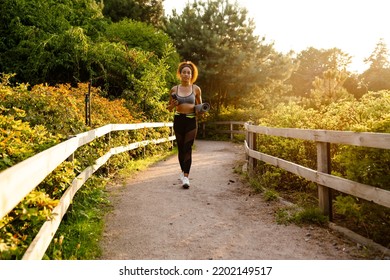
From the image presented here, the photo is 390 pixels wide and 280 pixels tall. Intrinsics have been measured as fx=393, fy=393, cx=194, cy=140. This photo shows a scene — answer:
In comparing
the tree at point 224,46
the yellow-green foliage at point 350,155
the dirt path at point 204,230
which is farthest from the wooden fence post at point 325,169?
Answer: the tree at point 224,46

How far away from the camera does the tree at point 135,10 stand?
81.8 feet

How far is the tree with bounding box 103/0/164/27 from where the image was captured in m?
24.9

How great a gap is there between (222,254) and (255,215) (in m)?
1.37

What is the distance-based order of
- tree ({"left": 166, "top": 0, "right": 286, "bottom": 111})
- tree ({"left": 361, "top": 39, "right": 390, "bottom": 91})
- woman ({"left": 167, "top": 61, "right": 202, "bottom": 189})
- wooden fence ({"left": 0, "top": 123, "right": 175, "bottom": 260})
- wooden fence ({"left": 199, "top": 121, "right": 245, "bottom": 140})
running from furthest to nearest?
1. tree ({"left": 361, "top": 39, "right": 390, "bottom": 91})
2. tree ({"left": 166, "top": 0, "right": 286, "bottom": 111})
3. wooden fence ({"left": 199, "top": 121, "right": 245, "bottom": 140})
4. woman ({"left": 167, "top": 61, "right": 202, "bottom": 189})
5. wooden fence ({"left": 0, "top": 123, "right": 175, "bottom": 260})

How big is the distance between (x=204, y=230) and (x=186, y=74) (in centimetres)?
278

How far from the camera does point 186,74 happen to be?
5.98 meters

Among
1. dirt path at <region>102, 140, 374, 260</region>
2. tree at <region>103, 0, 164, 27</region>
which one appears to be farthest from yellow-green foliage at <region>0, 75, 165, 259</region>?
tree at <region>103, 0, 164, 27</region>

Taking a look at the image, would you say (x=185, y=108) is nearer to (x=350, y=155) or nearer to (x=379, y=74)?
(x=350, y=155)

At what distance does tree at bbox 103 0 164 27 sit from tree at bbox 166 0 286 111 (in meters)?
4.08

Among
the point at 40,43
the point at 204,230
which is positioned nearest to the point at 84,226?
the point at 204,230

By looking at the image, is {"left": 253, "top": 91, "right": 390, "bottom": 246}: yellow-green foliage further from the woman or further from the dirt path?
the woman

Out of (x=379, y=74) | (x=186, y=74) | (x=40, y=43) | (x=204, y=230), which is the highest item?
(x=379, y=74)

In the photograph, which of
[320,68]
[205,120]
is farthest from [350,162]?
[320,68]

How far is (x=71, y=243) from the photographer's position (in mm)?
3410
